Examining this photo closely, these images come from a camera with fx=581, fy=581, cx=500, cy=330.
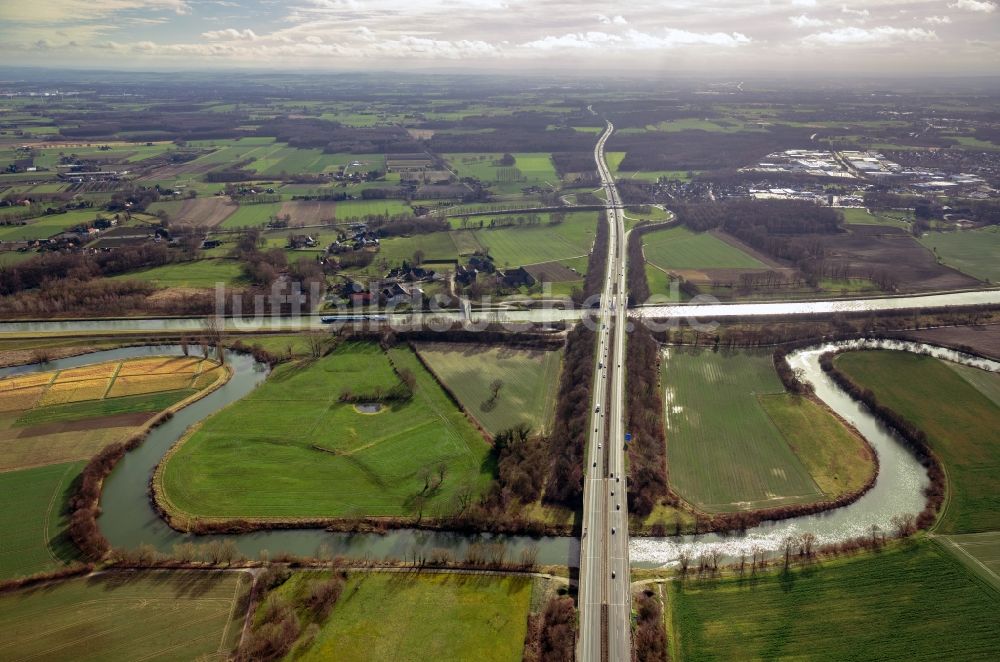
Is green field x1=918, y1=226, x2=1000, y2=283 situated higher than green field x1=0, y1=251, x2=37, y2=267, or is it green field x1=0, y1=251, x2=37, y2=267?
green field x1=918, y1=226, x2=1000, y2=283

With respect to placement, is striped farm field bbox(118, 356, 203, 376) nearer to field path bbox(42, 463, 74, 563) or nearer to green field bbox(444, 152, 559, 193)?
field path bbox(42, 463, 74, 563)

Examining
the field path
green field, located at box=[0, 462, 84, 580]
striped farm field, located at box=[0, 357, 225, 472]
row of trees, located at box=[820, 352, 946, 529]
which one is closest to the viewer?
green field, located at box=[0, 462, 84, 580]

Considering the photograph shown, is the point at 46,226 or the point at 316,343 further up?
the point at 46,226

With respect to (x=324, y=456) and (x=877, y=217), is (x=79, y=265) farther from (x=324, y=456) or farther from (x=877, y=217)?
(x=877, y=217)

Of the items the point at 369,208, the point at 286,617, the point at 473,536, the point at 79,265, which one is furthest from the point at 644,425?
the point at 369,208

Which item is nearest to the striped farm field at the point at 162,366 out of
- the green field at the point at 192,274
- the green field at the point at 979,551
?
the green field at the point at 192,274

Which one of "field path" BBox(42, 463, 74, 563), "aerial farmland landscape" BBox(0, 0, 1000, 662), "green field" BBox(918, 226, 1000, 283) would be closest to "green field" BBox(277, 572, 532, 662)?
"aerial farmland landscape" BBox(0, 0, 1000, 662)
